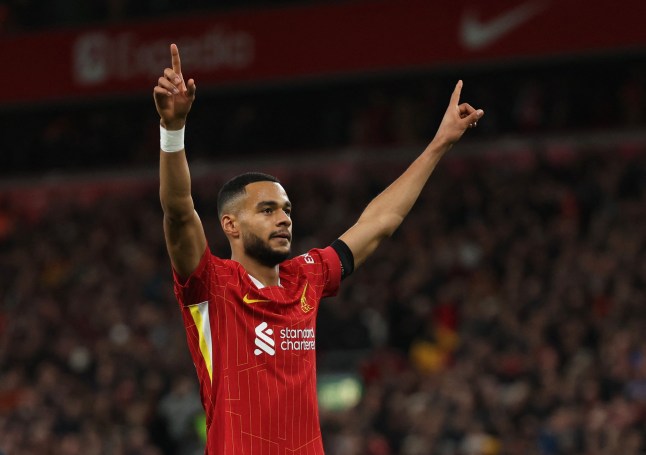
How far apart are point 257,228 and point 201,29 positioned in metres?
11.5

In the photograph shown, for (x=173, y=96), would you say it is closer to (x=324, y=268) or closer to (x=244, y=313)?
(x=244, y=313)

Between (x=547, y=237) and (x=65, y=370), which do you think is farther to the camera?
(x=65, y=370)

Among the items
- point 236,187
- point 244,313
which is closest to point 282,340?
point 244,313

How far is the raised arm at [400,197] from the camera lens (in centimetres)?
532

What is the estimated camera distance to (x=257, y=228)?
476cm

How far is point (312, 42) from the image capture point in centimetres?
1569

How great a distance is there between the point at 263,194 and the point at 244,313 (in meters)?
0.46

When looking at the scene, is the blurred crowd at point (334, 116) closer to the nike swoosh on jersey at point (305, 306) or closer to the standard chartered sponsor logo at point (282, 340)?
the nike swoosh on jersey at point (305, 306)

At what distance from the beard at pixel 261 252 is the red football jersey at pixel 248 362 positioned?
0.24ft

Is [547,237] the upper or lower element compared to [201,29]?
lower

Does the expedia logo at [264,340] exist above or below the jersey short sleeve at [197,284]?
below

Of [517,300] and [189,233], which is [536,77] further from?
[189,233]

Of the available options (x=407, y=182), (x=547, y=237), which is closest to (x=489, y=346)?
(x=547, y=237)

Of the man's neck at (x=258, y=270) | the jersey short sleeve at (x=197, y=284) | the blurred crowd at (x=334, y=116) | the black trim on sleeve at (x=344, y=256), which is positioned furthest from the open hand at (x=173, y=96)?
the blurred crowd at (x=334, y=116)
